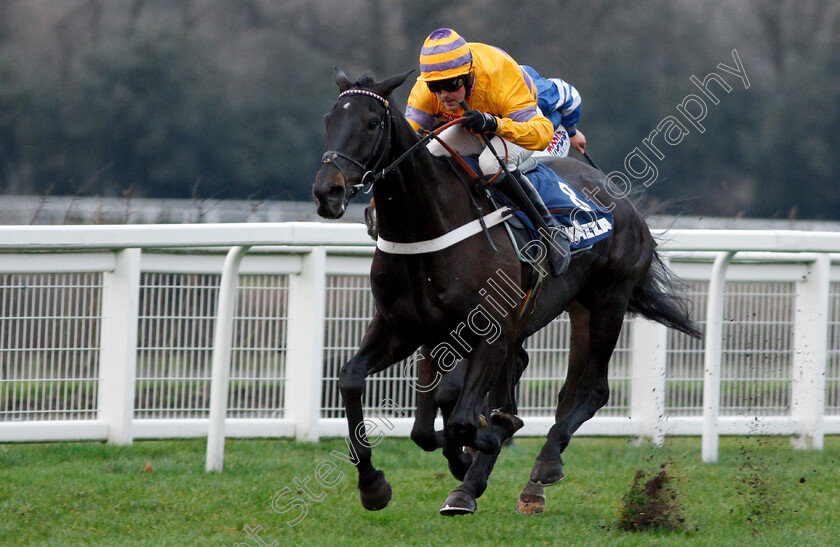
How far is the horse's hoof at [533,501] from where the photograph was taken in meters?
4.91

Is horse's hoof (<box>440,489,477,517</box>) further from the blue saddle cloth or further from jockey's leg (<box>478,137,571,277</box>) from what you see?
the blue saddle cloth

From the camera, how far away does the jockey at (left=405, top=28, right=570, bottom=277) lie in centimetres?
437

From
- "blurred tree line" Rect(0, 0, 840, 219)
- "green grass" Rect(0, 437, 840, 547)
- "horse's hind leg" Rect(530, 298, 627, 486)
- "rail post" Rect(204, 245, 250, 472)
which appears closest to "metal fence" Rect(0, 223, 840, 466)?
"green grass" Rect(0, 437, 840, 547)

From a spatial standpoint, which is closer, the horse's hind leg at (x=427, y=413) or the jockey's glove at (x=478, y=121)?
the jockey's glove at (x=478, y=121)

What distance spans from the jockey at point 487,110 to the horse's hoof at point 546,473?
2.69 ft

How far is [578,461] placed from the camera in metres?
6.18

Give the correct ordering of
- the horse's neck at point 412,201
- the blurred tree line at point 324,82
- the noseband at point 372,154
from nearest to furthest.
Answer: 1. the noseband at point 372,154
2. the horse's neck at point 412,201
3. the blurred tree line at point 324,82

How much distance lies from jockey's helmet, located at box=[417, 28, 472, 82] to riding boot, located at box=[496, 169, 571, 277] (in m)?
0.52

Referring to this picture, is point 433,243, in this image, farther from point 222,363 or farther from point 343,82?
point 222,363

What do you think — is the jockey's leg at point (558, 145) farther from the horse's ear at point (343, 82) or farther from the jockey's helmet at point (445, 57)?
the horse's ear at point (343, 82)

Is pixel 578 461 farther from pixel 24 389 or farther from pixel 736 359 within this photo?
pixel 24 389

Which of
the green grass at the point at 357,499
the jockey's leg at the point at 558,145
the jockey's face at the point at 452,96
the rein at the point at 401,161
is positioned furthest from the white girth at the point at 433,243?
the jockey's leg at the point at 558,145

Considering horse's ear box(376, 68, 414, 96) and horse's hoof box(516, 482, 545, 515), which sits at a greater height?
horse's ear box(376, 68, 414, 96)

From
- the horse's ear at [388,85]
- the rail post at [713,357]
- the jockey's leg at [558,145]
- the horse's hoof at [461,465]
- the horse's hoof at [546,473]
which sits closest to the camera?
the horse's ear at [388,85]
